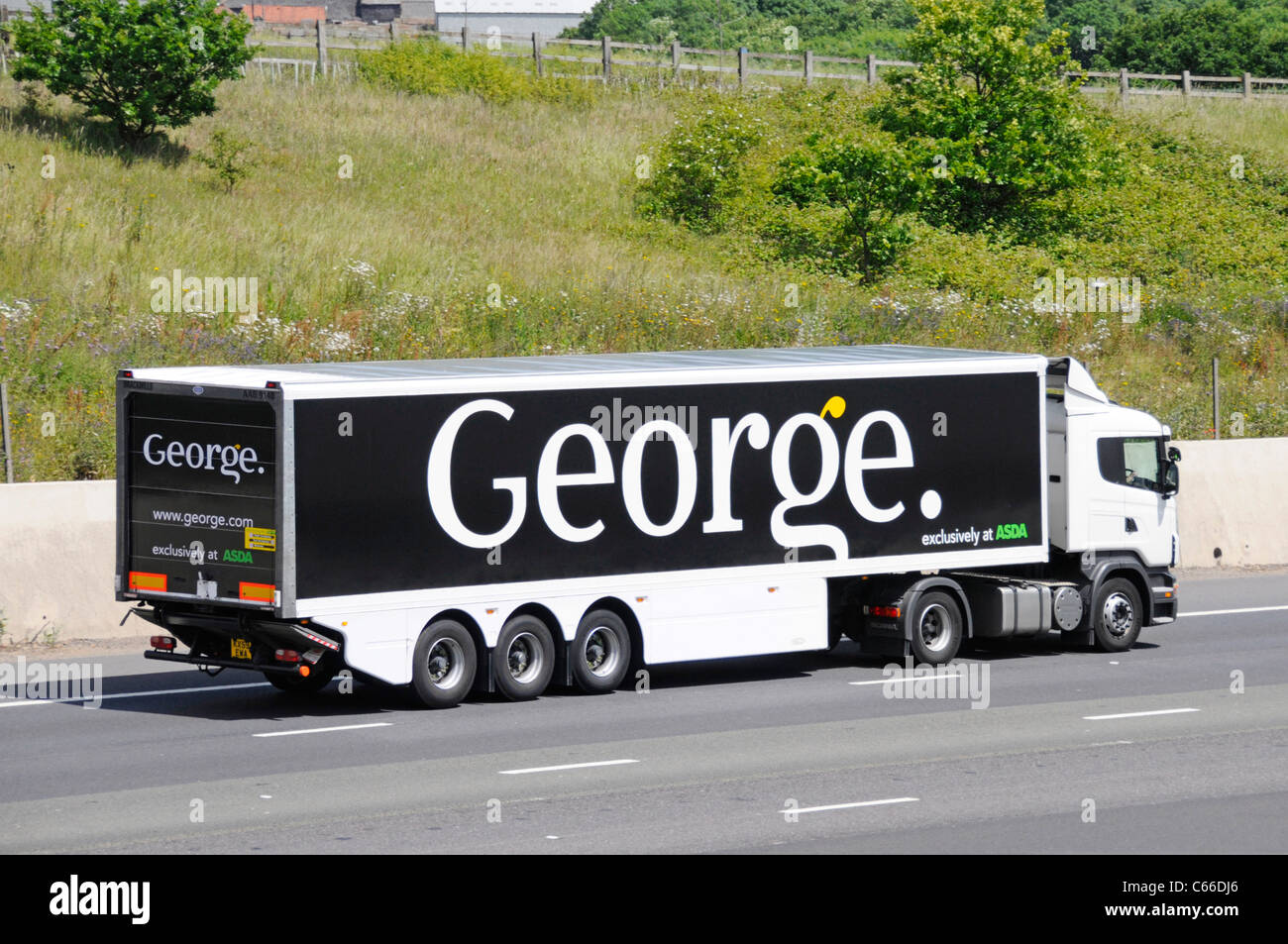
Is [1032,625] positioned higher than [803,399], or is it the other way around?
[803,399]

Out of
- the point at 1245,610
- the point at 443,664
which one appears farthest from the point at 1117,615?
the point at 443,664

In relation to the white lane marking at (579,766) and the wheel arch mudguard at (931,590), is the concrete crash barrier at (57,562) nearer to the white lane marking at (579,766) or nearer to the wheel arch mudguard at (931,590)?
the white lane marking at (579,766)

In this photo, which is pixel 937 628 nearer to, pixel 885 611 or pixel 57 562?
pixel 885 611

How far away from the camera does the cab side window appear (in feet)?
63.6

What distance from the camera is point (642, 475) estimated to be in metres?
16.4

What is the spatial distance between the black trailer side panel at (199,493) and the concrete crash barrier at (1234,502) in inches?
620

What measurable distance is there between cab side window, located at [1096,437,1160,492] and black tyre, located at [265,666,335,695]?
8.69 metres

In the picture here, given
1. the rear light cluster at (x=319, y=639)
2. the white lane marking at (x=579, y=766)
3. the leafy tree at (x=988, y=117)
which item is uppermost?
the leafy tree at (x=988, y=117)

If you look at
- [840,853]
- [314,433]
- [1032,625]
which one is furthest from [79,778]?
[1032,625]

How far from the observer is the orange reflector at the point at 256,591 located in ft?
47.5

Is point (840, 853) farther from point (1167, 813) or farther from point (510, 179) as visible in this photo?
point (510, 179)

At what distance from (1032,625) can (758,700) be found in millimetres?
3860

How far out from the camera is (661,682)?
1733 centimetres

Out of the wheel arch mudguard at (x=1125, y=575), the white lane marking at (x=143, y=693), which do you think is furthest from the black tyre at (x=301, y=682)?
the wheel arch mudguard at (x=1125, y=575)
